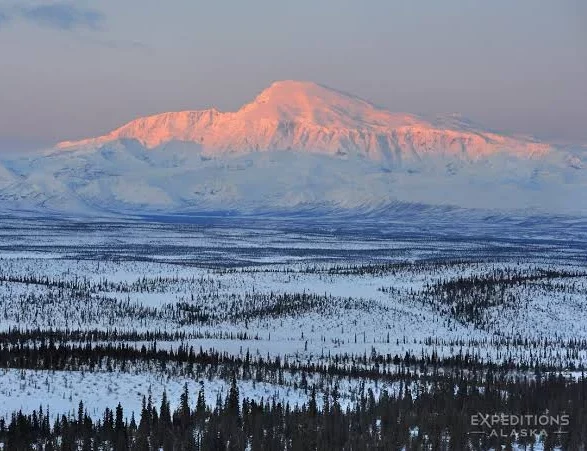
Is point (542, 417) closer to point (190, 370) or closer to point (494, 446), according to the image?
point (494, 446)

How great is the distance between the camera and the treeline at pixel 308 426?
5800cm

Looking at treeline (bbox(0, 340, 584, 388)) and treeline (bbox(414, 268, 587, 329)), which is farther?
treeline (bbox(414, 268, 587, 329))

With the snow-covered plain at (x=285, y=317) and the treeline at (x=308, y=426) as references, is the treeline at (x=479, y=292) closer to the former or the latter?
the snow-covered plain at (x=285, y=317)

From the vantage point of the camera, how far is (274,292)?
500ft

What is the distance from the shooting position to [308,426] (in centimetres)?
6284

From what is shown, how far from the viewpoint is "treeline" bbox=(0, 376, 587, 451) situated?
190 ft

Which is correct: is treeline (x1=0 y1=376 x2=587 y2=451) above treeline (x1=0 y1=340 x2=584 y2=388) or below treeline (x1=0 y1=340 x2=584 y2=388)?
above

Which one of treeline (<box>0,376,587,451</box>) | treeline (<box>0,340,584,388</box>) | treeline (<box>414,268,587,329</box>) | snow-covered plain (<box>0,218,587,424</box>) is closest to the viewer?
treeline (<box>0,376,587,451</box>)

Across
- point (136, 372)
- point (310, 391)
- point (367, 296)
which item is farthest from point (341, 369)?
point (367, 296)

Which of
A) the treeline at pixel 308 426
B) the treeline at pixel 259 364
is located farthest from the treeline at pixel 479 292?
the treeline at pixel 308 426

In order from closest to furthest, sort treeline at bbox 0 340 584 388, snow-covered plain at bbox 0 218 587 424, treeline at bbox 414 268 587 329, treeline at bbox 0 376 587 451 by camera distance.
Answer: treeline at bbox 0 376 587 451 < snow-covered plain at bbox 0 218 587 424 < treeline at bbox 0 340 584 388 < treeline at bbox 414 268 587 329

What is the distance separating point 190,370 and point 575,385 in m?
28.9

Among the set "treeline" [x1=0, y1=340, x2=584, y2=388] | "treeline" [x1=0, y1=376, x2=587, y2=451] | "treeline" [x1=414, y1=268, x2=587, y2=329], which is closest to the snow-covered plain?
"treeline" [x1=414, y1=268, x2=587, y2=329]

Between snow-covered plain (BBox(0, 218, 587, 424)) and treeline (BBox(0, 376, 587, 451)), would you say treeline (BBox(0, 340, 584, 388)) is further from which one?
treeline (BBox(0, 376, 587, 451))
